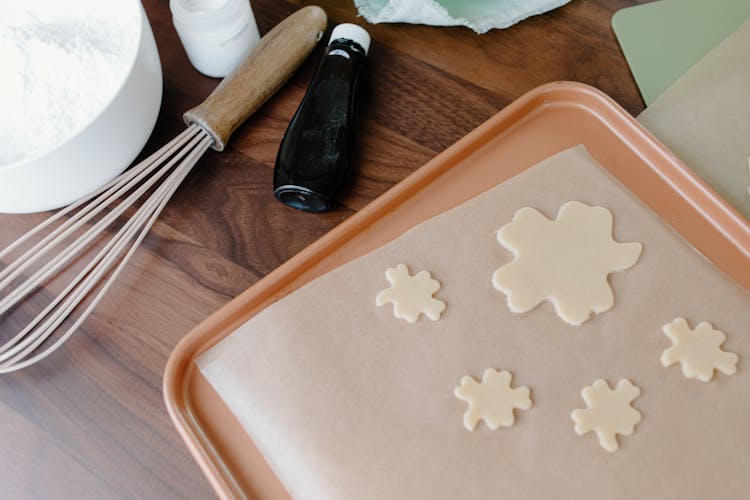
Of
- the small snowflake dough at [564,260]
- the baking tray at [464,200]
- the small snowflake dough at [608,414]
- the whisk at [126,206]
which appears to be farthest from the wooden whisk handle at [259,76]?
the small snowflake dough at [608,414]

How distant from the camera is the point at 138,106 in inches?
23.7

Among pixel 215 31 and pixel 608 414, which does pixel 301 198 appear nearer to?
pixel 215 31

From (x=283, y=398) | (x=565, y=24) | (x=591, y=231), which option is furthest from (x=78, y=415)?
(x=565, y=24)

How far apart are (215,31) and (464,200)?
0.89 feet

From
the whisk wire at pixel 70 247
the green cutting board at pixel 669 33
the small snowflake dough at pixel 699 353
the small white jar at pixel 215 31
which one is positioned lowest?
the small snowflake dough at pixel 699 353

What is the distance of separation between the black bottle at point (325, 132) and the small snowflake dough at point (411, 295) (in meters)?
0.10

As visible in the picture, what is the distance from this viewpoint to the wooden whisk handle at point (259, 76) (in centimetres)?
64

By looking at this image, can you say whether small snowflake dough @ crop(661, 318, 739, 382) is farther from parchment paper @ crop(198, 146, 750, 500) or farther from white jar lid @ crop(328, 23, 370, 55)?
white jar lid @ crop(328, 23, 370, 55)

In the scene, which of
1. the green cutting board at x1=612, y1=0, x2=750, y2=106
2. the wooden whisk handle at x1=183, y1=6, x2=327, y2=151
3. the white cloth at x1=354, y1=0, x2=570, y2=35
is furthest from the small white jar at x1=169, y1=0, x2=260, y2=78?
the green cutting board at x1=612, y1=0, x2=750, y2=106

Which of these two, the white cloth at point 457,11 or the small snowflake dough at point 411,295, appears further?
the white cloth at point 457,11

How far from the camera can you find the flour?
59cm

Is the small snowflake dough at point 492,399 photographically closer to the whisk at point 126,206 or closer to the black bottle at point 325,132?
the black bottle at point 325,132

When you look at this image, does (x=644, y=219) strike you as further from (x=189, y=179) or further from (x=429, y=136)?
(x=189, y=179)

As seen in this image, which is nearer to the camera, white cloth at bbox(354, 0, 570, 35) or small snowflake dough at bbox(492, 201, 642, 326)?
small snowflake dough at bbox(492, 201, 642, 326)
